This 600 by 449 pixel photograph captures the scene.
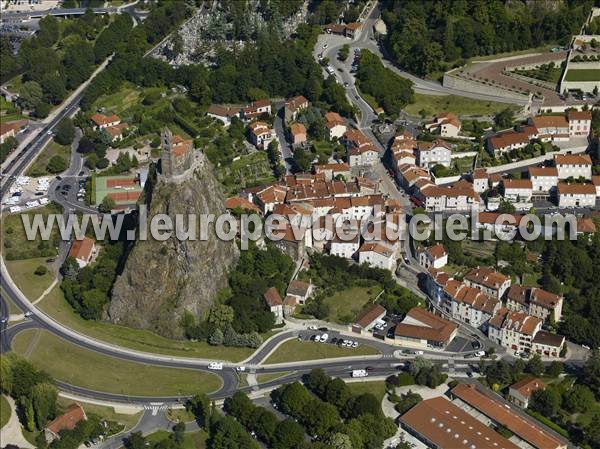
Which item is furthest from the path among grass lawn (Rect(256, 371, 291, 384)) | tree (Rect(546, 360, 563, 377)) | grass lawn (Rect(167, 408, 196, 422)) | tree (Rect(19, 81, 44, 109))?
tree (Rect(19, 81, 44, 109))

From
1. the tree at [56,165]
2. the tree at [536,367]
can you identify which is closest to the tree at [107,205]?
the tree at [56,165]

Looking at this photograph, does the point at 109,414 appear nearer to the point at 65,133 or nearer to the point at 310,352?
the point at 310,352

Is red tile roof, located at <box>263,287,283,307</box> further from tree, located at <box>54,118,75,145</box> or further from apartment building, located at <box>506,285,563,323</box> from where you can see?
tree, located at <box>54,118,75,145</box>

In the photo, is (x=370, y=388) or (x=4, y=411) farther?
(x=4, y=411)

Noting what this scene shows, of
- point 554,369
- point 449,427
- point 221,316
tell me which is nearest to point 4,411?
point 221,316

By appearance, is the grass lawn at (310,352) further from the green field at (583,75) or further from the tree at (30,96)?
the tree at (30,96)
